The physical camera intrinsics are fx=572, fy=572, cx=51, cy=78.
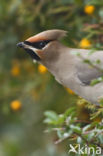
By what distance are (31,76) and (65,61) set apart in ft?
3.64

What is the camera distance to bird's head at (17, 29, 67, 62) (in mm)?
2662

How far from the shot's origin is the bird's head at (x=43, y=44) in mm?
2662

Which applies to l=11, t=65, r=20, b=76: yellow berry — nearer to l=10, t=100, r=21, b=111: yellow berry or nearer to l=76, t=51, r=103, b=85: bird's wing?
l=10, t=100, r=21, b=111: yellow berry

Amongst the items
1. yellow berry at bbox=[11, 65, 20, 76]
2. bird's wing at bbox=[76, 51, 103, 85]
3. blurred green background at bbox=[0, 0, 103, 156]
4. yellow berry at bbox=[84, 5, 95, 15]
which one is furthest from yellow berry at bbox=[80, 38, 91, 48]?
yellow berry at bbox=[11, 65, 20, 76]

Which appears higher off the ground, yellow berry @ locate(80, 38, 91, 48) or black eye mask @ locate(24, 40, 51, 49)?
yellow berry @ locate(80, 38, 91, 48)

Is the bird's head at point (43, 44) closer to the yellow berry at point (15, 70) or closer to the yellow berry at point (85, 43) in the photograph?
the yellow berry at point (85, 43)

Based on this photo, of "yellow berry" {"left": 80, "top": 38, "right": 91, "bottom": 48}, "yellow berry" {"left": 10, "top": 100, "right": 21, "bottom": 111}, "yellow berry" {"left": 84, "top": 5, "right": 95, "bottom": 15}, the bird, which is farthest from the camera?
"yellow berry" {"left": 10, "top": 100, "right": 21, "bottom": 111}

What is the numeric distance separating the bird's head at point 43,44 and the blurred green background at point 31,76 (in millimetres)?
489

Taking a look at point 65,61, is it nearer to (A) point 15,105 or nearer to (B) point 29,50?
(B) point 29,50

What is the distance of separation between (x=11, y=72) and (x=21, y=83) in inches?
4.6

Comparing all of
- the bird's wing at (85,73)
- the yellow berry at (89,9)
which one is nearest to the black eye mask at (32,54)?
the bird's wing at (85,73)

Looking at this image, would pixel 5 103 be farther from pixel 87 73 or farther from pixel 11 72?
pixel 87 73

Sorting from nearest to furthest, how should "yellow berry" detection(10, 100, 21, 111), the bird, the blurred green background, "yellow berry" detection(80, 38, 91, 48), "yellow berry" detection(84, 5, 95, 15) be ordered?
the bird
"yellow berry" detection(80, 38, 91, 48)
"yellow berry" detection(84, 5, 95, 15)
the blurred green background
"yellow berry" detection(10, 100, 21, 111)

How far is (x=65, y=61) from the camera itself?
9.29 ft
